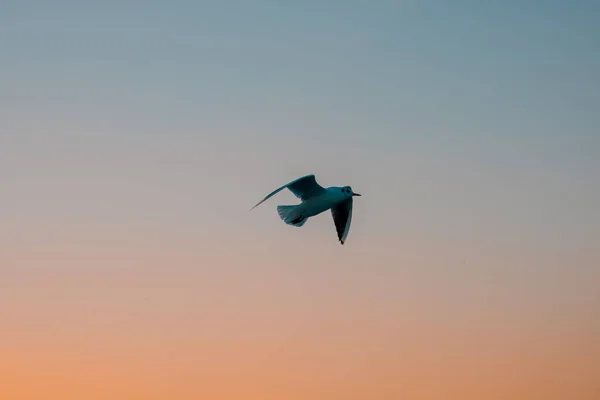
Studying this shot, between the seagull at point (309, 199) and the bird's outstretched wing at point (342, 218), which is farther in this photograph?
the bird's outstretched wing at point (342, 218)

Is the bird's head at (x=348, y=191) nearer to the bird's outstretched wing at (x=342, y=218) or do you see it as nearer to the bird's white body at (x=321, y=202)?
the bird's white body at (x=321, y=202)

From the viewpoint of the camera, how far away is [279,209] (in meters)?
26.9

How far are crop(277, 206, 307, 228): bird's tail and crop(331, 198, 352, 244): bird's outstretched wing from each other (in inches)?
83.8

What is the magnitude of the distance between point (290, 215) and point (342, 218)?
96.6 inches

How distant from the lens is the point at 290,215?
26.8 metres

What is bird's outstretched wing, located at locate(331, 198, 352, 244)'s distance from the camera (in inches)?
1123

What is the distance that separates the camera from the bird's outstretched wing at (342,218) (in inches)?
1123

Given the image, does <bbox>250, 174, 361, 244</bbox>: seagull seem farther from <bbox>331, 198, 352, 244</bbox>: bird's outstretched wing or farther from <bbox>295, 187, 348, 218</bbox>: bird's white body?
<bbox>331, 198, 352, 244</bbox>: bird's outstretched wing

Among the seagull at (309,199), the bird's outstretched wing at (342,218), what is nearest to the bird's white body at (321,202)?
the seagull at (309,199)


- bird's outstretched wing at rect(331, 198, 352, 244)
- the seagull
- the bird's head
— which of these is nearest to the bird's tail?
the seagull

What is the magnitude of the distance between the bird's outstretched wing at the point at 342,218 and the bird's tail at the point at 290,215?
213 cm

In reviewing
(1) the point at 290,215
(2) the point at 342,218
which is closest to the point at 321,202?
(1) the point at 290,215

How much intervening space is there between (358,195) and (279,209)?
2445mm

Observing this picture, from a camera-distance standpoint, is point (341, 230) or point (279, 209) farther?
point (341, 230)
